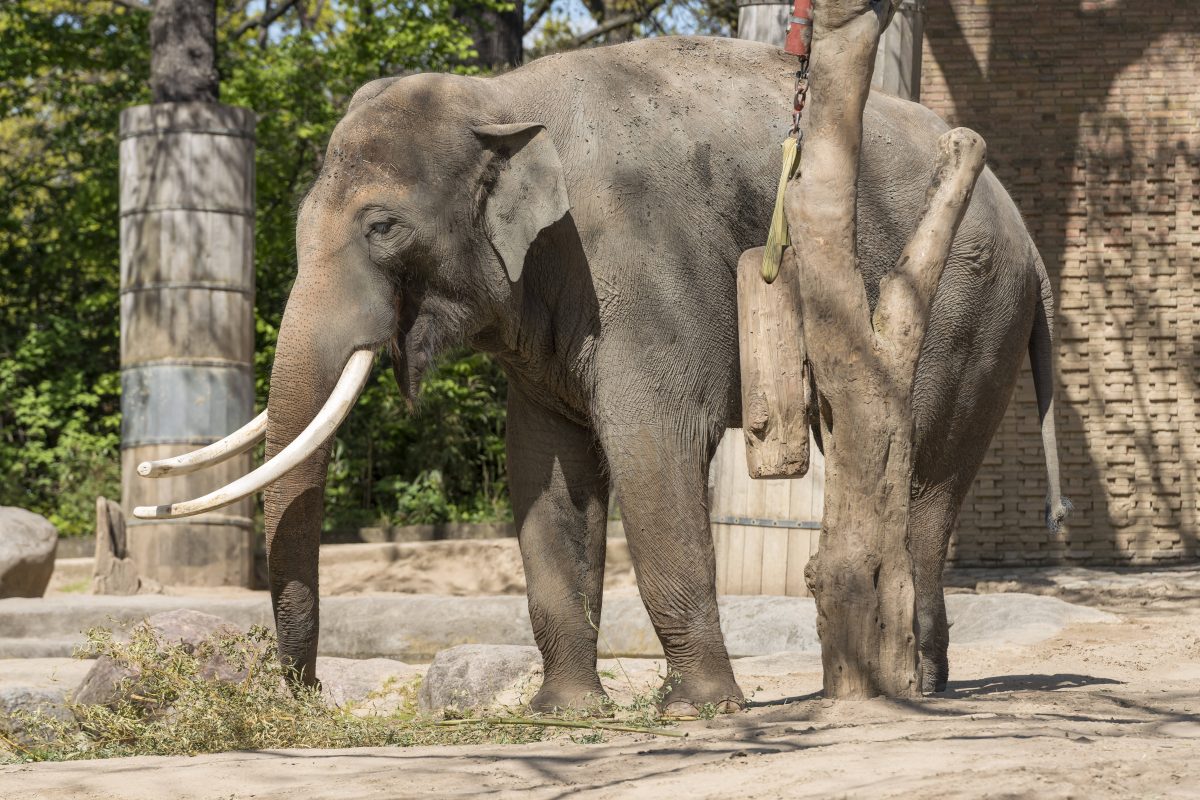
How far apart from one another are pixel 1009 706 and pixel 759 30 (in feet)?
20.5

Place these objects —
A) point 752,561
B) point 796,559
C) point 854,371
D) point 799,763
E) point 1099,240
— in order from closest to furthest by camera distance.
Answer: point 799,763, point 854,371, point 796,559, point 752,561, point 1099,240

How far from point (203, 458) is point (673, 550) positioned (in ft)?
4.84

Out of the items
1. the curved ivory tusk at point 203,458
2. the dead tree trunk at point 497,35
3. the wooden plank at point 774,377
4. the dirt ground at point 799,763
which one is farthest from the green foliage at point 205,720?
the dead tree trunk at point 497,35

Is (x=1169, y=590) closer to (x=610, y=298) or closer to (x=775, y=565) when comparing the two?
(x=775, y=565)

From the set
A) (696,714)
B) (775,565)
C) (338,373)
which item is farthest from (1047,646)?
(338,373)

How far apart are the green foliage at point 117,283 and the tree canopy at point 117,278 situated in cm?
2

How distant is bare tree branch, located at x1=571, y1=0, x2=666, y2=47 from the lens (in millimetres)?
19188

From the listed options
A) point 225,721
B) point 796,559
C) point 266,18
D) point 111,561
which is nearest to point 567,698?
point 225,721

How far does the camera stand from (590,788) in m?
3.96

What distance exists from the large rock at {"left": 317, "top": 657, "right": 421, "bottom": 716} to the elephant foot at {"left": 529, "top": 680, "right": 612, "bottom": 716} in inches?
38.4

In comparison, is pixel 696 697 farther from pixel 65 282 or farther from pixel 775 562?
pixel 65 282

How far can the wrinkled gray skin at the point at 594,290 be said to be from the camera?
18.6ft

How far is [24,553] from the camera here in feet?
35.7

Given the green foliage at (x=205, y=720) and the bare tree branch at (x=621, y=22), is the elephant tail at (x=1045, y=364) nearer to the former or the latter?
the green foliage at (x=205, y=720)
